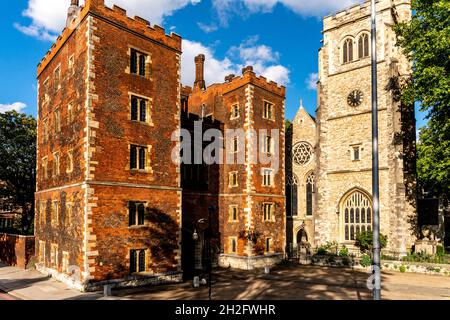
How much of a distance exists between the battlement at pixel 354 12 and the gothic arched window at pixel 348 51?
6.49 ft

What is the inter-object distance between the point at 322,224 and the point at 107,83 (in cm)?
2200

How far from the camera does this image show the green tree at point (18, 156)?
127ft

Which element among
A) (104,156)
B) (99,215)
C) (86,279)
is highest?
(104,156)

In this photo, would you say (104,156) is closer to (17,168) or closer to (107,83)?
(107,83)

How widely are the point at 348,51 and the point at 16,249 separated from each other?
3335 cm

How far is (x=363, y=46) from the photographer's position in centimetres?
3216

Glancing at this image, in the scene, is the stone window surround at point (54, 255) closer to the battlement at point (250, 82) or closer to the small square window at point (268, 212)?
the small square window at point (268, 212)

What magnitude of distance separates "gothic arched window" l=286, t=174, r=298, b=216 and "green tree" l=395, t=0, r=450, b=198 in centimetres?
1366

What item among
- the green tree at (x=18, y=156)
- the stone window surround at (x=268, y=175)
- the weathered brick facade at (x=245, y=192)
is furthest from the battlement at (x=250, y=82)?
the green tree at (x=18, y=156)

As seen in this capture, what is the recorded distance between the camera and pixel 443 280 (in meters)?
22.2

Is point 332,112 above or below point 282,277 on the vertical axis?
above

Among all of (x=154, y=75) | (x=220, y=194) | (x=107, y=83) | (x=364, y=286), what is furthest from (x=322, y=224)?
(x=107, y=83)

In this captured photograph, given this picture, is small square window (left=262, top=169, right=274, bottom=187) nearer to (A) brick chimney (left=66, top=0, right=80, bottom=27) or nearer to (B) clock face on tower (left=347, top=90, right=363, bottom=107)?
(B) clock face on tower (left=347, top=90, right=363, bottom=107)

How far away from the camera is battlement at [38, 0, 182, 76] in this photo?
1986cm
